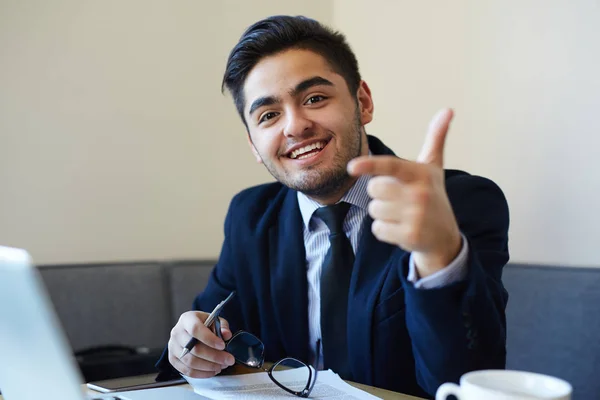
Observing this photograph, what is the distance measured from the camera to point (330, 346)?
137 cm

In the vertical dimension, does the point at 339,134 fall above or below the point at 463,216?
above

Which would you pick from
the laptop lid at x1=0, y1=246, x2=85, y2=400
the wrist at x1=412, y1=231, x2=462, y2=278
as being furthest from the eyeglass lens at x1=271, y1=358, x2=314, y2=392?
the laptop lid at x1=0, y1=246, x2=85, y2=400

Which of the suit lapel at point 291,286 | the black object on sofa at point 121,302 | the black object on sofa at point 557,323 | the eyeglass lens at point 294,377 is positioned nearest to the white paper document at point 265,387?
the eyeglass lens at point 294,377

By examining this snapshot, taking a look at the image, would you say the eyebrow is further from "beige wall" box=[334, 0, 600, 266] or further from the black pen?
"beige wall" box=[334, 0, 600, 266]

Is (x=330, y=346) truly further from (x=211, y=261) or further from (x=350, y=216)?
(x=211, y=261)

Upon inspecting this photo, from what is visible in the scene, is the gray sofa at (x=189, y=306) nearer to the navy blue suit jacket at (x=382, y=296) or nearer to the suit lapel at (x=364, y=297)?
the navy blue suit jacket at (x=382, y=296)

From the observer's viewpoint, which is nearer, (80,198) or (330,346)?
(330,346)

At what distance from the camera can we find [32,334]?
2.42 ft

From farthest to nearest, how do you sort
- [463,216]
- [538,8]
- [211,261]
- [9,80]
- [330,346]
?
[211,261] < [9,80] < [538,8] < [330,346] < [463,216]

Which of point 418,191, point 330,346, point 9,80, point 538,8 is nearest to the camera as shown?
point 418,191

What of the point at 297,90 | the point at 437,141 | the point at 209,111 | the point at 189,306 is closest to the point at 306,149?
the point at 297,90

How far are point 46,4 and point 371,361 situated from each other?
159cm

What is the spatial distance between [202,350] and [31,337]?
→ 0.47 metres

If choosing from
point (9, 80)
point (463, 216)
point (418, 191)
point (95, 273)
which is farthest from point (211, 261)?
point (418, 191)
